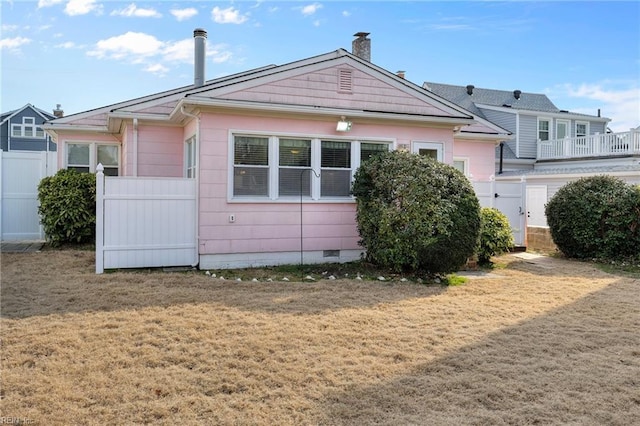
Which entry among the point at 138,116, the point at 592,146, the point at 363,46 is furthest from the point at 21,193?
the point at 592,146

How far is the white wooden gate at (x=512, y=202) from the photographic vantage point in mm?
12523

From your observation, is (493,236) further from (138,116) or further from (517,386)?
(138,116)

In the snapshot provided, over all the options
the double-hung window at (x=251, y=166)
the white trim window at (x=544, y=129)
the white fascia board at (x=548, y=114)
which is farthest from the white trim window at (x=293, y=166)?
the white trim window at (x=544, y=129)

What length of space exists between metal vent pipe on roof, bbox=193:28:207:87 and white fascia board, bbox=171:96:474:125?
177 cm

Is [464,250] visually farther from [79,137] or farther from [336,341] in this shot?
[79,137]

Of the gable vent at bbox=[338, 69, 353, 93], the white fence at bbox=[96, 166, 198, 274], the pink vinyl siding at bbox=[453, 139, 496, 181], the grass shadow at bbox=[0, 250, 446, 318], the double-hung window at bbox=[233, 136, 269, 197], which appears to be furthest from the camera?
the pink vinyl siding at bbox=[453, 139, 496, 181]

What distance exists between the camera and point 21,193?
42.1ft

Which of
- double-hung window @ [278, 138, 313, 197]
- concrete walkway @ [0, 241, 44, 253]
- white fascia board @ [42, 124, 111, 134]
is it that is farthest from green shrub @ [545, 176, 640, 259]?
concrete walkway @ [0, 241, 44, 253]

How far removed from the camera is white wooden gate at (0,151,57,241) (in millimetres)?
12727

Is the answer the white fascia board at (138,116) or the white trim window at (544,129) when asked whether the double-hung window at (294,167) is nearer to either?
the white fascia board at (138,116)

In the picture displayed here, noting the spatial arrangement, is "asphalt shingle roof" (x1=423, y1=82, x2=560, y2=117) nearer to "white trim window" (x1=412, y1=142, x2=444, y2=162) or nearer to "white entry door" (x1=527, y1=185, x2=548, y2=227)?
"white entry door" (x1=527, y1=185, x2=548, y2=227)

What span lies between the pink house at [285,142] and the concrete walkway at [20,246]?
2908mm

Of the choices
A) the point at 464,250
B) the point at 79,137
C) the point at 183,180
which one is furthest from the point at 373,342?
the point at 79,137

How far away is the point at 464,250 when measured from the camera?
7.97m
